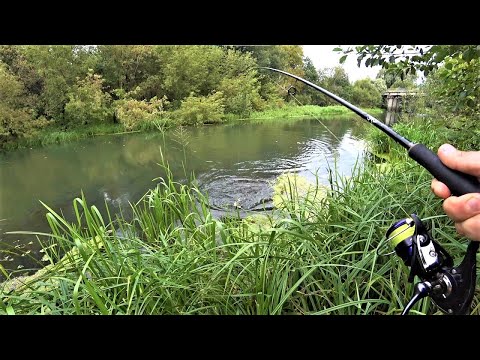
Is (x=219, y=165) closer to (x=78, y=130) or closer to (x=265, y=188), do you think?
(x=265, y=188)

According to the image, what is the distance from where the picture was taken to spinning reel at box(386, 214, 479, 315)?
63 centimetres

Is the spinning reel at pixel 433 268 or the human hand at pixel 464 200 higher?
the human hand at pixel 464 200

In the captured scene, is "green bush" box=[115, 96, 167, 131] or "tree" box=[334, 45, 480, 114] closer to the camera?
"tree" box=[334, 45, 480, 114]

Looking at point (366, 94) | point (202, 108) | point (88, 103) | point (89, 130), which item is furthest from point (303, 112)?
point (89, 130)

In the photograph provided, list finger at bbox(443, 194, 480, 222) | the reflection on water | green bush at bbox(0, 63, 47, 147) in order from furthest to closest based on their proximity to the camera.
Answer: the reflection on water
green bush at bbox(0, 63, 47, 147)
finger at bbox(443, 194, 480, 222)

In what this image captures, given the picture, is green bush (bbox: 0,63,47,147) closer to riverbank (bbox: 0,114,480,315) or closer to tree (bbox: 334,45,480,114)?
riverbank (bbox: 0,114,480,315)

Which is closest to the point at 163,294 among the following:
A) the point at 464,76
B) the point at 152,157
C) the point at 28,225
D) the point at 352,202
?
the point at 352,202

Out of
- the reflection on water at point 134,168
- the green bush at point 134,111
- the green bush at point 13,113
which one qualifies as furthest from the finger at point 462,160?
the green bush at point 13,113

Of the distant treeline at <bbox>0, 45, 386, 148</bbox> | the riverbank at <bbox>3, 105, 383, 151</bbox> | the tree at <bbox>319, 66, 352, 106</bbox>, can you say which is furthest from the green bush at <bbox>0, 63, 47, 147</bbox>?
the tree at <bbox>319, 66, 352, 106</bbox>

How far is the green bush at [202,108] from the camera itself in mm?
5043

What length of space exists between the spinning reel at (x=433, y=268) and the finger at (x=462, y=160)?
0.13 metres

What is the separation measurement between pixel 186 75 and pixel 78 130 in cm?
209

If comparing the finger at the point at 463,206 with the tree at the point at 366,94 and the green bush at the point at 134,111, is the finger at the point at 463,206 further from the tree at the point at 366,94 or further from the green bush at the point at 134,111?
the green bush at the point at 134,111

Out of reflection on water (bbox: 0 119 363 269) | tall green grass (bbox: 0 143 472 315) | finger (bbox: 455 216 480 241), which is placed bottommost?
reflection on water (bbox: 0 119 363 269)
